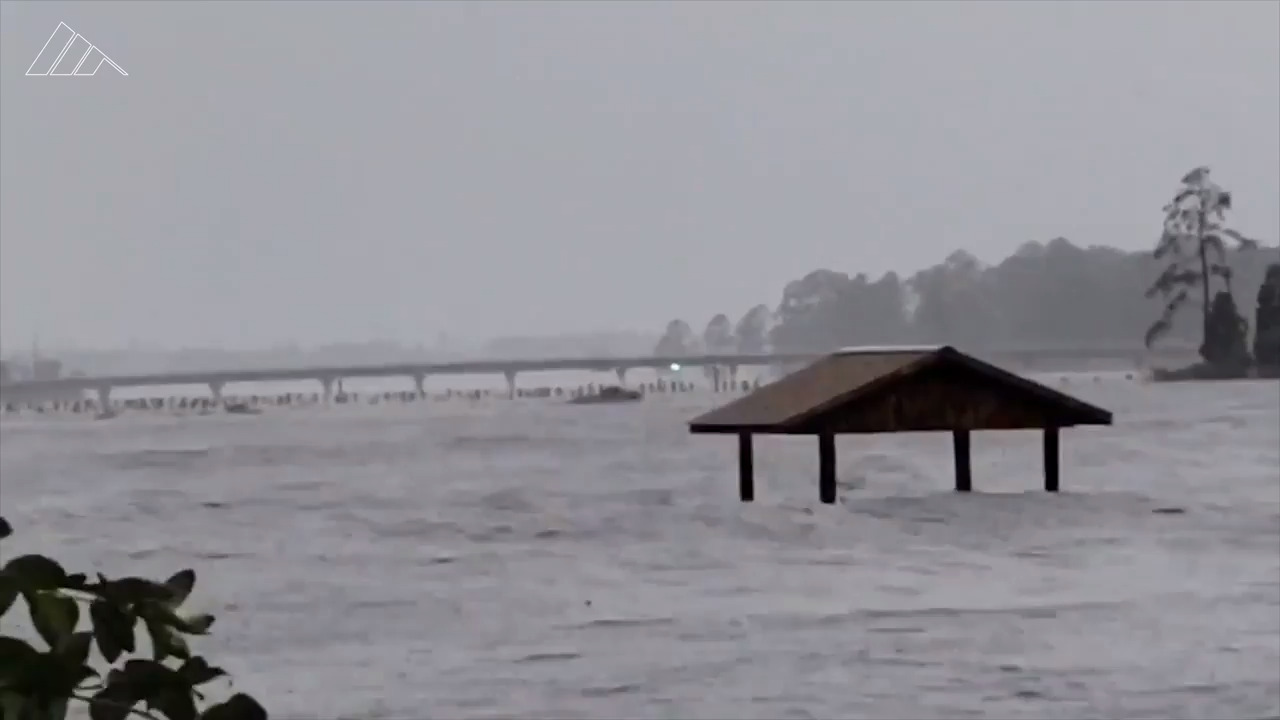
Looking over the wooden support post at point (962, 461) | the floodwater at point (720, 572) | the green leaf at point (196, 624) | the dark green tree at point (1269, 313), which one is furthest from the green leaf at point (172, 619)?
the wooden support post at point (962, 461)

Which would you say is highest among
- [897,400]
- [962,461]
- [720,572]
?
[897,400]

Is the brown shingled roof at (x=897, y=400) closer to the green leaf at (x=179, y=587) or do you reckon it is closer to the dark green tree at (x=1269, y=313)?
the dark green tree at (x=1269, y=313)

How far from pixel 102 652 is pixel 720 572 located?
5515mm

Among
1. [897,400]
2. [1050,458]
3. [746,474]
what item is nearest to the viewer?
[897,400]

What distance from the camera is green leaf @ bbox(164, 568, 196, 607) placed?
70 centimetres

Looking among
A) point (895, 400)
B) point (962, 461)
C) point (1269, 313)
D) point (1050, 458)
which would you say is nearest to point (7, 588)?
point (895, 400)

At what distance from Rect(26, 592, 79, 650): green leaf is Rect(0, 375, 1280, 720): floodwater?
3088mm

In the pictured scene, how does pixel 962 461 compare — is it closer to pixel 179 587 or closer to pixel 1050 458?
pixel 1050 458

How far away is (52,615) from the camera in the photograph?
0.68m

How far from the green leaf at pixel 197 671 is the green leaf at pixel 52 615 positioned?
5 cm

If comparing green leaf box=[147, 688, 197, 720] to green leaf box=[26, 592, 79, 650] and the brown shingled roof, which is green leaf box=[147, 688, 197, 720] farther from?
the brown shingled roof

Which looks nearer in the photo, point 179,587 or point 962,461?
point 179,587

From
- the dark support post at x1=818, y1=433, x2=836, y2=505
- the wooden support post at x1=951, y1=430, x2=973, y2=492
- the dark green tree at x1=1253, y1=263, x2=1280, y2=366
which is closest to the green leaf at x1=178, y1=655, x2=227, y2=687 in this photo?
the dark support post at x1=818, y1=433, x2=836, y2=505

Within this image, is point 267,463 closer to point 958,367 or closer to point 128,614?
point 958,367
